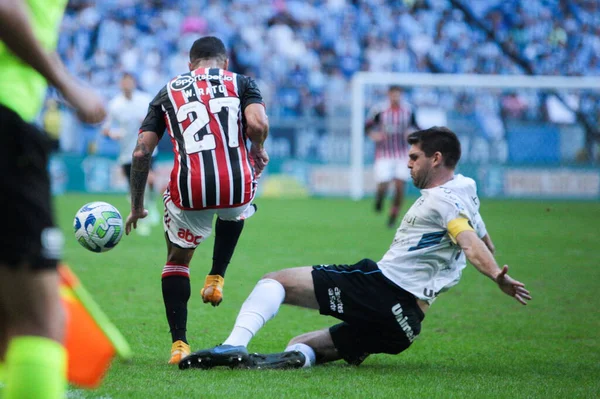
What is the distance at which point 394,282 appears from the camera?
4957 mm

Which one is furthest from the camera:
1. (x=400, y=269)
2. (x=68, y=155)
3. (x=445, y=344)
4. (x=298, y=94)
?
(x=298, y=94)

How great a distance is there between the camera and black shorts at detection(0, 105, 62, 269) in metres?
2.38

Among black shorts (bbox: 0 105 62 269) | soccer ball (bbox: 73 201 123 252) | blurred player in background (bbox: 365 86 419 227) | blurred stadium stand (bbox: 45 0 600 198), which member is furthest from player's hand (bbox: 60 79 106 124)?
blurred stadium stand (bbox: 45 0 600 198)

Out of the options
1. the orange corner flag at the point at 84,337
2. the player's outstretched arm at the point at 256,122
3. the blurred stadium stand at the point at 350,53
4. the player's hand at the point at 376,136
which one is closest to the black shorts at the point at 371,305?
the player's outstretched arm at the point at 256,122

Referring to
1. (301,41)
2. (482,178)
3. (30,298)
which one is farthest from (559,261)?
(301,41)

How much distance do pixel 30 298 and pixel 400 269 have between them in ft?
9.45

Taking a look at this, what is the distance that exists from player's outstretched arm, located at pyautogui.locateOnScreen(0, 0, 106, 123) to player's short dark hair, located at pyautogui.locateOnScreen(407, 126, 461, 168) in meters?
2.72

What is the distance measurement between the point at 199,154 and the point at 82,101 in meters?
2.44

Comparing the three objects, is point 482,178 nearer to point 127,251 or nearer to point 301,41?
point 301,41

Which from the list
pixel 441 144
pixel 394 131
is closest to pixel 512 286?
pixel 441 144

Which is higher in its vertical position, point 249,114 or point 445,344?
point 249,114

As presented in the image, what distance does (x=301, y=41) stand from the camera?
25328mm

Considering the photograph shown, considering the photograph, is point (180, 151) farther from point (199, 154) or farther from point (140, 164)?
point (140, 164)

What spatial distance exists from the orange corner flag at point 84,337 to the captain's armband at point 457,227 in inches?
97.5
